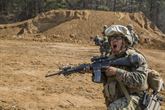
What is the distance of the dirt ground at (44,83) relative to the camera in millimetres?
10547

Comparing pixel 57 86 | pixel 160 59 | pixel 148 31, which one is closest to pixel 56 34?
pixel 148 31

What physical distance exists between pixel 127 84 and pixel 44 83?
351 inches

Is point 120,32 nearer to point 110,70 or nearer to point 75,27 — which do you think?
point 110,70

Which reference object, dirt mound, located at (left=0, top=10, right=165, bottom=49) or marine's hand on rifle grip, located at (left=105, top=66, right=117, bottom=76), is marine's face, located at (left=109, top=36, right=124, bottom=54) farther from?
dirt mound, located at (left=0, top=10, right=165, bottom=49)

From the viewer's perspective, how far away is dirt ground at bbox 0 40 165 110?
34.6 feet

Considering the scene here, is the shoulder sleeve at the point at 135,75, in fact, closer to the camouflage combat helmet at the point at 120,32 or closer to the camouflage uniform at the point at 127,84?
Answer: the camouflage uniform at the point at 127,84

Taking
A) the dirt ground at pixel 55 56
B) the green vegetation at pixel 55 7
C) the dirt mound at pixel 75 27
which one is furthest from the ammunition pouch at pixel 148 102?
the green vegetation at pixel 55 7

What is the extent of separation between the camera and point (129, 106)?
13.9 ft

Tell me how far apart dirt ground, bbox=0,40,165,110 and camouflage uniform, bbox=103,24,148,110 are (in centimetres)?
568

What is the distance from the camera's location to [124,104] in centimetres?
422

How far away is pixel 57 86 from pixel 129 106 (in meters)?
8.37

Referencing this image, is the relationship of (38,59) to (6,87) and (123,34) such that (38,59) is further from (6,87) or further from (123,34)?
(123,34)

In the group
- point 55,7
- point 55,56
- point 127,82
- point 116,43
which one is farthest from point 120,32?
point 55,7

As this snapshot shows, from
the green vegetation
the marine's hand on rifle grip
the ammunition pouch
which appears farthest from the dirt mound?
the marine's hand on rifle grip
